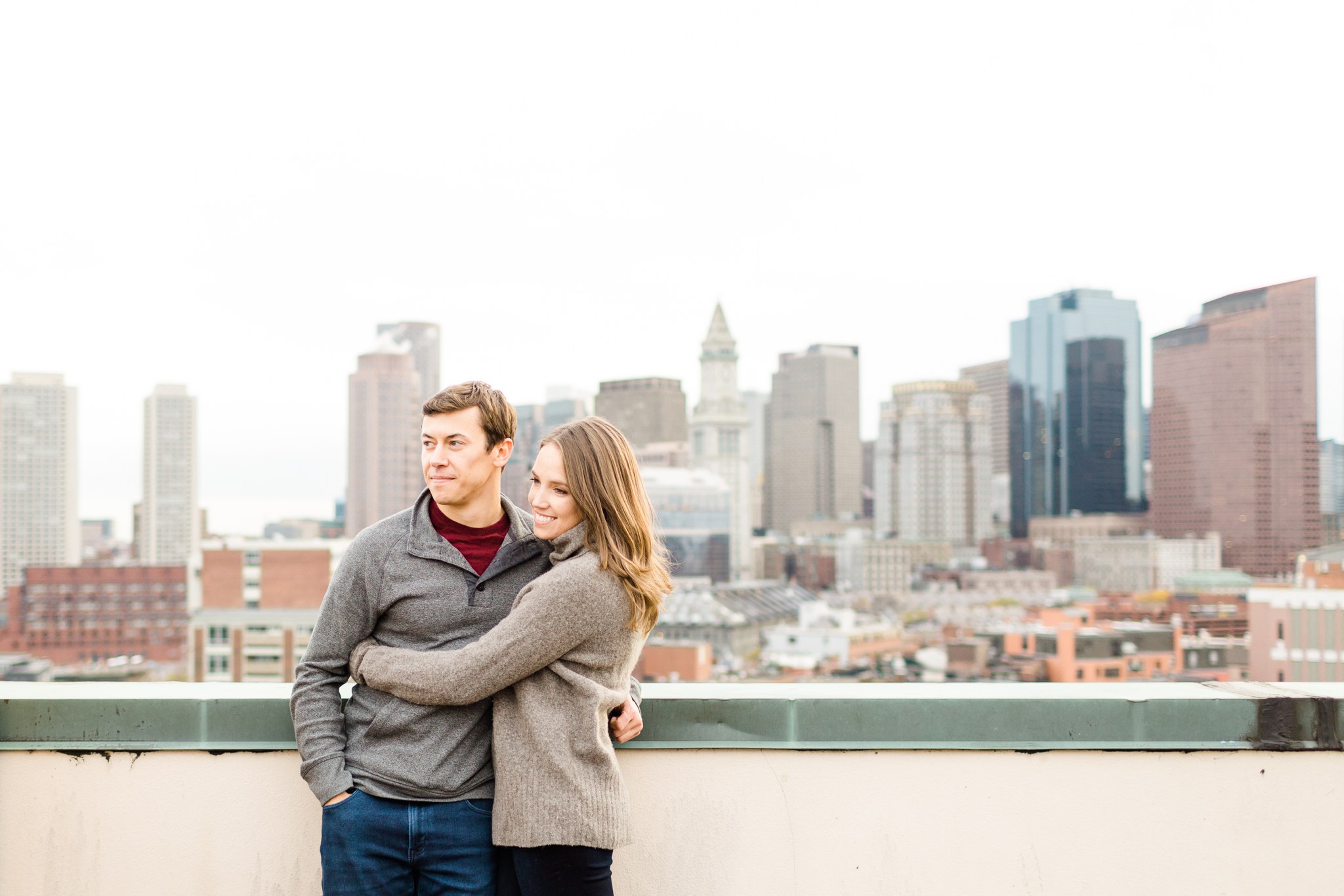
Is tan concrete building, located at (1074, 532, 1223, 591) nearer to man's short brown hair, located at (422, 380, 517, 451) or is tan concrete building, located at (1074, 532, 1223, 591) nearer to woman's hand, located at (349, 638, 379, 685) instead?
man's short brown hair, located at (422, 380, 517, 451)

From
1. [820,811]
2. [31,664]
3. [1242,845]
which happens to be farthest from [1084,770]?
[31,664]

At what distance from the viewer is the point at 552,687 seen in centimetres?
141

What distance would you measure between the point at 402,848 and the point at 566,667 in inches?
14.8

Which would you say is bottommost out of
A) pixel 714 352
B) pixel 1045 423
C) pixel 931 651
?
pixel 931 651

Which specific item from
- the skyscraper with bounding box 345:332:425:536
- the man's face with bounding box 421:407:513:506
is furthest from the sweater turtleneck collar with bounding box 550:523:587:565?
the skyscraper with bounding box 345:332:425:536

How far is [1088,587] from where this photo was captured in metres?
64.2

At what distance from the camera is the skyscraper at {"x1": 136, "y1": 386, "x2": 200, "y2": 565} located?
60.7m

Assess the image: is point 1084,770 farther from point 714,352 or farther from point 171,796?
point 714,352

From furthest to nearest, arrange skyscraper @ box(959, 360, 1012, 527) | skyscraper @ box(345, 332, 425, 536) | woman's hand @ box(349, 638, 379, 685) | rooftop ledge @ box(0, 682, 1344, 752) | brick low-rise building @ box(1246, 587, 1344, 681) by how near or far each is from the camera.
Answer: skyscraper @ box(959, 360, 1012, 527), skyscraper @ box(345, 332, 425, 536), brick low-rise building @ box(1246, 587, 1344, 681), rooftop ledge @ box(0, 682, 1344, 752), woman's hand @ box(349, 638, 379, 685)

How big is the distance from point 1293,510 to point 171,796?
68601 mm

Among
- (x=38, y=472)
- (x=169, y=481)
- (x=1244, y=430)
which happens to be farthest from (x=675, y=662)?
(x=1244, y=430)

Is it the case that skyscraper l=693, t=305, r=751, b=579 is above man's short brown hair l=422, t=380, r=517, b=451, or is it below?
above

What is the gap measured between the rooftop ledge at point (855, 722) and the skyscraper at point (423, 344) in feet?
228

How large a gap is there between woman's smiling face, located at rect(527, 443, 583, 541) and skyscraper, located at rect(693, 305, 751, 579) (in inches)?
3277
